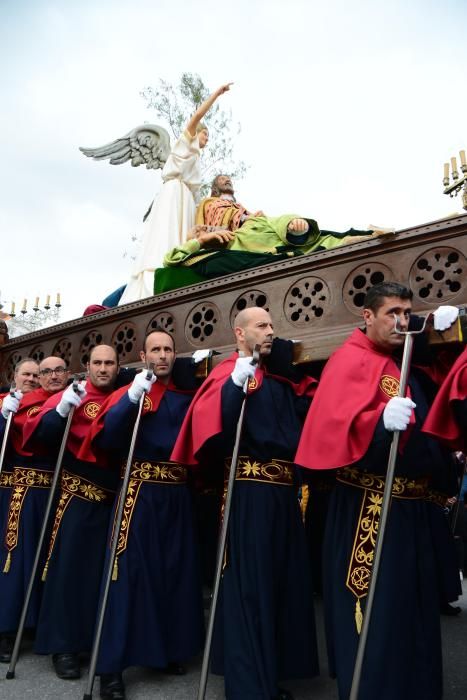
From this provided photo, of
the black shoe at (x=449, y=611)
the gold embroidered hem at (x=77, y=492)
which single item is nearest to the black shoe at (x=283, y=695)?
the gold embroidered hem at (x=77, y=492)

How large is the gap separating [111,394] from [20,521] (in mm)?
1276

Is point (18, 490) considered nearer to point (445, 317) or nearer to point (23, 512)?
point (23, 512)

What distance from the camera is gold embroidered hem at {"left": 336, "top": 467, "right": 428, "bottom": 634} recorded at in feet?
10.2

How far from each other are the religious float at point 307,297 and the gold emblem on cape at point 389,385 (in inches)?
14.3

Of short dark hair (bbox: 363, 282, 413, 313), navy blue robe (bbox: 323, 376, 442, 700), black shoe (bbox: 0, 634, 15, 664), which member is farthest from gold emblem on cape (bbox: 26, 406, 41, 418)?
short dark hair (bbox: 363, 282, 413, 313)

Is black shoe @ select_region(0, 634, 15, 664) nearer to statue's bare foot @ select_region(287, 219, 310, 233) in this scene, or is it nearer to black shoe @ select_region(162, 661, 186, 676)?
black shoe @ select_region(162, 661, 186, 676)

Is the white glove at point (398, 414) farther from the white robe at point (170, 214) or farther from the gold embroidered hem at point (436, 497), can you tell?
the white robe at point (170, 214)

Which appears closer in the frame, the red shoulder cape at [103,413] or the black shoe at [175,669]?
the black shoe at [175,669]

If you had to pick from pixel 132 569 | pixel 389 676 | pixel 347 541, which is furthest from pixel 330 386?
pixel 132 569

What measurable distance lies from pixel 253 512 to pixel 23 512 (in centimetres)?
218

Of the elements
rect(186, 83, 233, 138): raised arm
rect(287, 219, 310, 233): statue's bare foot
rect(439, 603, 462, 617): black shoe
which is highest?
rect(186, 83, 233, 138): raised arm

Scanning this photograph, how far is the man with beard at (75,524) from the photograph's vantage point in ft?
13.5

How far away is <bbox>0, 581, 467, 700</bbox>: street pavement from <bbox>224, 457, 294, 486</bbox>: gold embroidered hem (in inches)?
47.9

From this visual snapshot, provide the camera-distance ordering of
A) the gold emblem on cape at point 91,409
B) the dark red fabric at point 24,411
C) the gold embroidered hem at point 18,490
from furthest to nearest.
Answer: the dark red fabric at point 24,411, the gold embroidered hem at point 18,490, the gold emblem on cape at point 91,409
